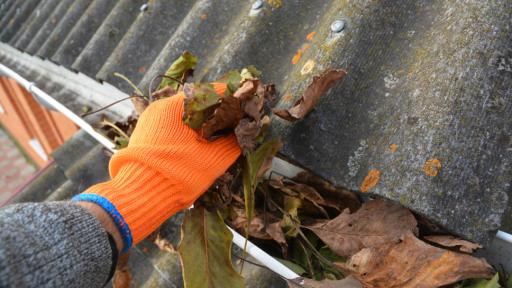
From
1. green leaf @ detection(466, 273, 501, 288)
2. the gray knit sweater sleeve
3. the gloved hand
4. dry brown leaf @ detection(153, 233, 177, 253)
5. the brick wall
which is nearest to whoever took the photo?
the gray knit sweater sleeve

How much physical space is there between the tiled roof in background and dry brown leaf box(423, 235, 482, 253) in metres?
0.02

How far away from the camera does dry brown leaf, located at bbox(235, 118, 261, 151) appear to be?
0.87 meters

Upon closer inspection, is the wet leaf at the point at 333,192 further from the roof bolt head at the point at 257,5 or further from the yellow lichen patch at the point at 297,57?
the roof bolt head at the point at 257,5

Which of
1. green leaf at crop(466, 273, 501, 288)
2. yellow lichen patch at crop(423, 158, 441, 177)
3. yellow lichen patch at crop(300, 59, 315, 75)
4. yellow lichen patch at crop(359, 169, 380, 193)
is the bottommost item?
green leaf at crop(466, 273, 501, 288)

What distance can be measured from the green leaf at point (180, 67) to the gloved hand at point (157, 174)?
0.87 ft

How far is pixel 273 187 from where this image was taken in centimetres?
100

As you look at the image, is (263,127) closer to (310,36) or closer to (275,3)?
(310,36)

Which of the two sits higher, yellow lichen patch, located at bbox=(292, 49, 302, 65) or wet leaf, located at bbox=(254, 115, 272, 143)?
yellow lichen patch, located at bbox=(292, 49, 302, 65)

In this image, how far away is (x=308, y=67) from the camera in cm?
100

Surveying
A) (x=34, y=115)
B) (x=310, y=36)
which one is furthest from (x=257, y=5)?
(x=34, y=115)

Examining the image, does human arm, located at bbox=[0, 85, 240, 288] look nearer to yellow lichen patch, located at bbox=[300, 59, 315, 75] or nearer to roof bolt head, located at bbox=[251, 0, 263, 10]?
yellow lichen patch, located at bbox=[300, 59, 315, 75]

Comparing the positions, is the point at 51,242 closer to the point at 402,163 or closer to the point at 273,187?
the point at 273,187

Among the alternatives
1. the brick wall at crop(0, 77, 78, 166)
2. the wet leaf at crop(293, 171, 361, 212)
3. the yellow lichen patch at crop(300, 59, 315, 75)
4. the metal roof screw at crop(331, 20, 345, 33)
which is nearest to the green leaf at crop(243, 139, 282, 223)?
the wet leaf at crop(293, 171, 361, 212)

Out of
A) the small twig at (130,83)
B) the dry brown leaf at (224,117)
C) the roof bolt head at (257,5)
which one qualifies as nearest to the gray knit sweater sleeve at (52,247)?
the dry brown leaf at (224,117)
